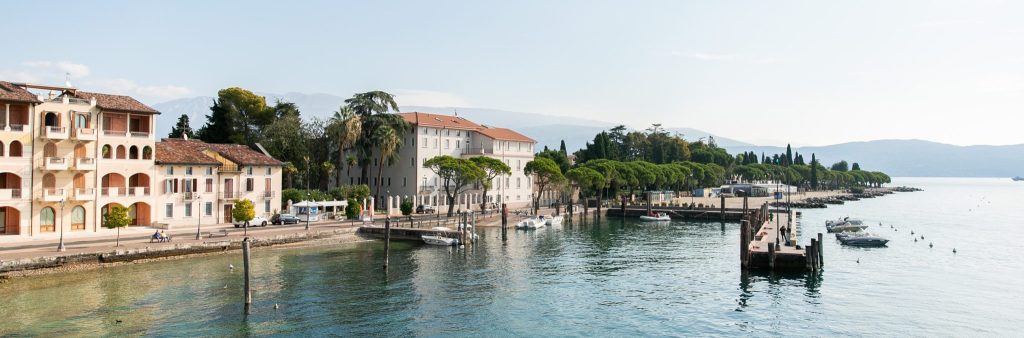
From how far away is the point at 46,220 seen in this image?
51.1 meters

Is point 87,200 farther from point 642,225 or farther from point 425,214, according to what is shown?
point 642,225

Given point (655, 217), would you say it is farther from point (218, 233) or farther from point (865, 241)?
point (218, 233)

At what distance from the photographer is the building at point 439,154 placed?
91.3 metres

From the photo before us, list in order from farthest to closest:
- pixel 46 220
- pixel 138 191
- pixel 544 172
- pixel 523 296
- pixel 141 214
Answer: pixel 544 172, pixel 141 214, pixel 138 191, pixel 46 220, pixel 523 296

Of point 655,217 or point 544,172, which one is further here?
point 655,217

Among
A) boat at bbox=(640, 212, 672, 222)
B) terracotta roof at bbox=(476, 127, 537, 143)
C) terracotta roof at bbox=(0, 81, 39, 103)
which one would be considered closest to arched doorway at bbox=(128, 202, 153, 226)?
terracotta roof at bbox=(0, 81, 39, 103)

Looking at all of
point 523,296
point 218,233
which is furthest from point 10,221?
point 523,296

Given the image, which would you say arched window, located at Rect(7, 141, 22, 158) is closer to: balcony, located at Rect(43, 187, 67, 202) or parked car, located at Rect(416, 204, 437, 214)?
balcony, located at Rect(43, 187, 67, 202)

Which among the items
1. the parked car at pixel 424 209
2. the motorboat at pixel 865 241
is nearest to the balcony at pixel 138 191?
the parked car at pixel 424 209

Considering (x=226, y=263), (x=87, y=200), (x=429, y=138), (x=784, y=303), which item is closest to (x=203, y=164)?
(x=87, y=200)

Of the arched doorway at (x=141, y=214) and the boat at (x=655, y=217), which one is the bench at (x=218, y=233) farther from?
the boat at (x=655, y=217)

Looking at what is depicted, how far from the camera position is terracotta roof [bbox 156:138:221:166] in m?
59.3

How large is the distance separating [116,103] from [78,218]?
9.45m

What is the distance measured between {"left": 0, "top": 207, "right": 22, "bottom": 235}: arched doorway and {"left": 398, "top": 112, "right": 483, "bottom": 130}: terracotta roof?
48527 mm
